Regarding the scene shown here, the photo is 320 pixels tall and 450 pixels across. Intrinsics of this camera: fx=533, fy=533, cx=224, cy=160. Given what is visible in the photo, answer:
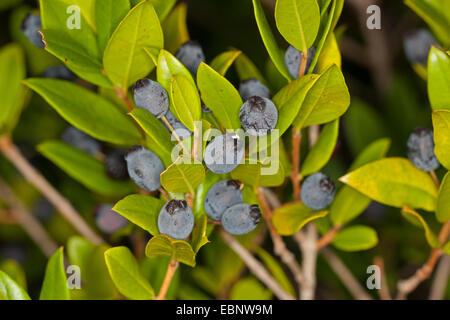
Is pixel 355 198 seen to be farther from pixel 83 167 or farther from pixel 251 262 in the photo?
pixel 83 167

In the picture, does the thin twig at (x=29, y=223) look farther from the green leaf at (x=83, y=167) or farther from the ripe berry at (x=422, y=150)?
the ripe berry at (x=422, y=150)

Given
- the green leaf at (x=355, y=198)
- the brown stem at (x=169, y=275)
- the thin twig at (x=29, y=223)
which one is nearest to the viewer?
the brown stem at (x=169, y=275)

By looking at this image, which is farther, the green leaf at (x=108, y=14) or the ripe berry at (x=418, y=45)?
the ripe berry at (x=418, y=45)

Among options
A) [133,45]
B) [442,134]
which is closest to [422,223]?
[442,134]

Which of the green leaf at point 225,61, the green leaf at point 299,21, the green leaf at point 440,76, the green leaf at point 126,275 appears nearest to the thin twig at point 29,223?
the green leaf at point 126,275
